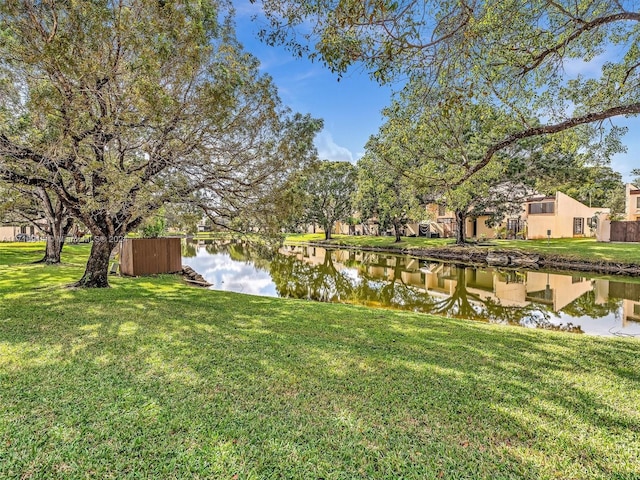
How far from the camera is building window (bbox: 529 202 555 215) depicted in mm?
28859

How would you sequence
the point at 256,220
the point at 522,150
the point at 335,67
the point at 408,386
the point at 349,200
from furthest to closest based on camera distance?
the point at 349,200, the point at 522,150, the point at 256,220, the point at 335,67, the point at 408,386

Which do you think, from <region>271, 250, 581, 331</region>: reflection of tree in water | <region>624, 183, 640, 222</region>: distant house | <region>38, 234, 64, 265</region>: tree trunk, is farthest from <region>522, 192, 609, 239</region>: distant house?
<region>38, 234, 64, 265</region>: tree trunk

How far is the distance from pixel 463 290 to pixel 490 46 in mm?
9896

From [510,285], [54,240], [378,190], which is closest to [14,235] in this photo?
[54,240]

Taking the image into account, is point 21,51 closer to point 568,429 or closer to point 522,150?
point 568,429

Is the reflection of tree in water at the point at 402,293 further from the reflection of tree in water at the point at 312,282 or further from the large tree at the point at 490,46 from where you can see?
the large tree at the point at 490,46

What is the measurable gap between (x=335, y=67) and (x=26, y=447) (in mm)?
5333

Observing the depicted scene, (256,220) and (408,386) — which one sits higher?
(256,220)

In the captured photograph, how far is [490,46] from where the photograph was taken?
5.71 metres

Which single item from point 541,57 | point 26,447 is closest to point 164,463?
point 26,447

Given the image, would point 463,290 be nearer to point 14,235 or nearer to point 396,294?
point 396,294

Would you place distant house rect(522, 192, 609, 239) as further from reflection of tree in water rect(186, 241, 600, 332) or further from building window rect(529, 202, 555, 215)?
reflection of tree in water rect(186, 241, 600, 332)

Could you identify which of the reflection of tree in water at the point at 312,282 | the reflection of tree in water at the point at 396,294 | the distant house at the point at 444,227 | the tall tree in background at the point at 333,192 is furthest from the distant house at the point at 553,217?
the reflection of tree in water at the point at 312,282

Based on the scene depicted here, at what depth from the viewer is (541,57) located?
5.39 m
